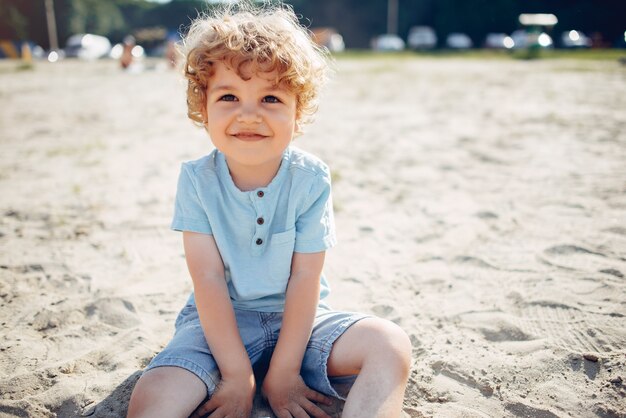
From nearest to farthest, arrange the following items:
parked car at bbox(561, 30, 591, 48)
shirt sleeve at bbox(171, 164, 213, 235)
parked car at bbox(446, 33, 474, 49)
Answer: shirt sleeve at bbox(171, 164, 213, 235)
parked car at bbox(561, 30, 591, 48)
parked car at bbox(446, 33, 474, 49)

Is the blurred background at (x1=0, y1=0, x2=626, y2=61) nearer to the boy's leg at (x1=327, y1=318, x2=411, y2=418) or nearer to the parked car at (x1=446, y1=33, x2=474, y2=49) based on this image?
the parked car at (x1=446, y1=33, x2=474, y2=49)

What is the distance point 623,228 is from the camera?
2.91m

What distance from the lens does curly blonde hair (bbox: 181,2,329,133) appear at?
1570mm

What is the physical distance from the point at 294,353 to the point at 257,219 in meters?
0.44

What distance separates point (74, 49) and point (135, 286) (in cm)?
2404

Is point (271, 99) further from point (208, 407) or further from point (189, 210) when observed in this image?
point (208, 407)

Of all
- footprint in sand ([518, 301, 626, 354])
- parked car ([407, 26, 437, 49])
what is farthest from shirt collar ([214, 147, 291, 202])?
parked car ([407, 26, 437, 49])

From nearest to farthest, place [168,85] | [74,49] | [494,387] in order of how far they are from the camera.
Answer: [494,387]
[168,85]
[74,49]

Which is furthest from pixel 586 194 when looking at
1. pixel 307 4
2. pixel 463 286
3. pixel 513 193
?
pixel 307 4

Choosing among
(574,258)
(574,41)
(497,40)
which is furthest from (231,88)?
(497,40)

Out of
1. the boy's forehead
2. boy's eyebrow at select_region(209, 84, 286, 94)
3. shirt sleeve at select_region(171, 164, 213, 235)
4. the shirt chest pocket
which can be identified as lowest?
the shirt chest pocket

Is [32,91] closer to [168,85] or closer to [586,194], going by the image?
[168,85]

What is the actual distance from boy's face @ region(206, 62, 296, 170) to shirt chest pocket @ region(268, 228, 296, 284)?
249 millimetres

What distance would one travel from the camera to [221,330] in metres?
1.58
